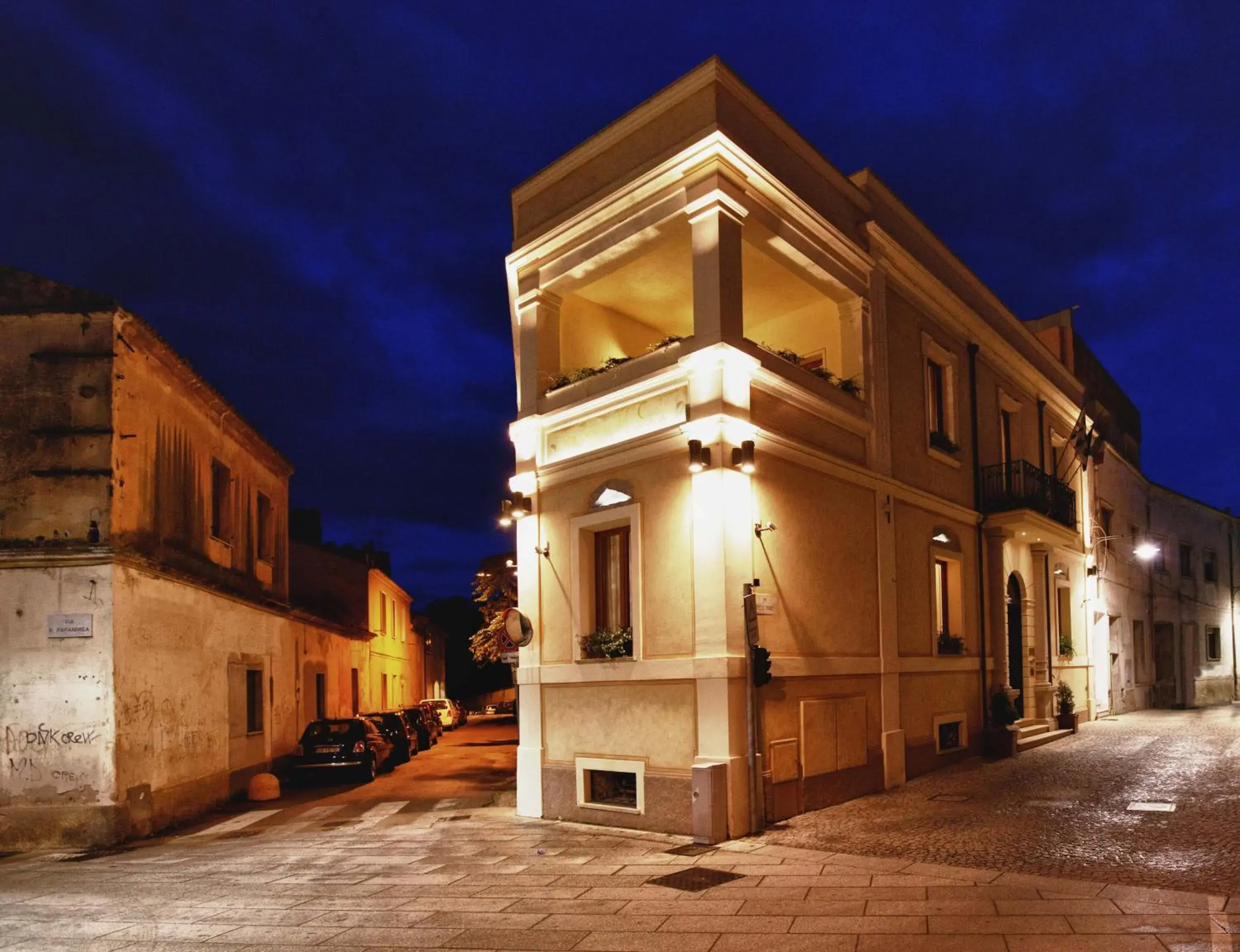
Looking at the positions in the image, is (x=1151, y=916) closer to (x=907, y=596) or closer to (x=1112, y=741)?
(x=907, y=596)

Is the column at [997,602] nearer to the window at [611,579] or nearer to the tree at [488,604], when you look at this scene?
the window at [611,579]

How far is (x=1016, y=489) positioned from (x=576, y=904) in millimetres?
14031

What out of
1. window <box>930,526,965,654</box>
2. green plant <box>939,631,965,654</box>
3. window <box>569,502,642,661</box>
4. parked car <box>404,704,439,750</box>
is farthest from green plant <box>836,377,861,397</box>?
parked car <box>404,704,439,750</box>

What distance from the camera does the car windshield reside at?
64.2 ft

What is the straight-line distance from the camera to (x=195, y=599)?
15.8m

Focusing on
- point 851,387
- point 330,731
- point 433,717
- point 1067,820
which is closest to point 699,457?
point 851,387

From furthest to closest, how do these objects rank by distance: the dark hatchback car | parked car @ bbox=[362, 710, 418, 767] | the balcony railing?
1. parked car @ bbox=[362, 710, 418, 767]
2. the dark hatchback car
3. the balcony railing

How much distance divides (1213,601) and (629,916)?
32.8 metres

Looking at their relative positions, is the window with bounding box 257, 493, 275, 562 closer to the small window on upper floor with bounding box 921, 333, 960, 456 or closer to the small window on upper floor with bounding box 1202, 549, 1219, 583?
the small window on upper floor with bounding box 921, 333, 960, 456

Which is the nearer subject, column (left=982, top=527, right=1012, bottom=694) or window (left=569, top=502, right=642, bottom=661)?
window (left=569, top=502, right=642, bottom=661)

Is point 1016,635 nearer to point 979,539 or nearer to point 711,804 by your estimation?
point 979,539

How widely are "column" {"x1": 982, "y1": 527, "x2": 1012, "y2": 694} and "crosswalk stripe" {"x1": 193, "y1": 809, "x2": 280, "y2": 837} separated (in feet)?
42.4

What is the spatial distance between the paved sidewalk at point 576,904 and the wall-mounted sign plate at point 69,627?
2.77m

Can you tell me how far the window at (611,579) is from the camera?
1309 centimetres
